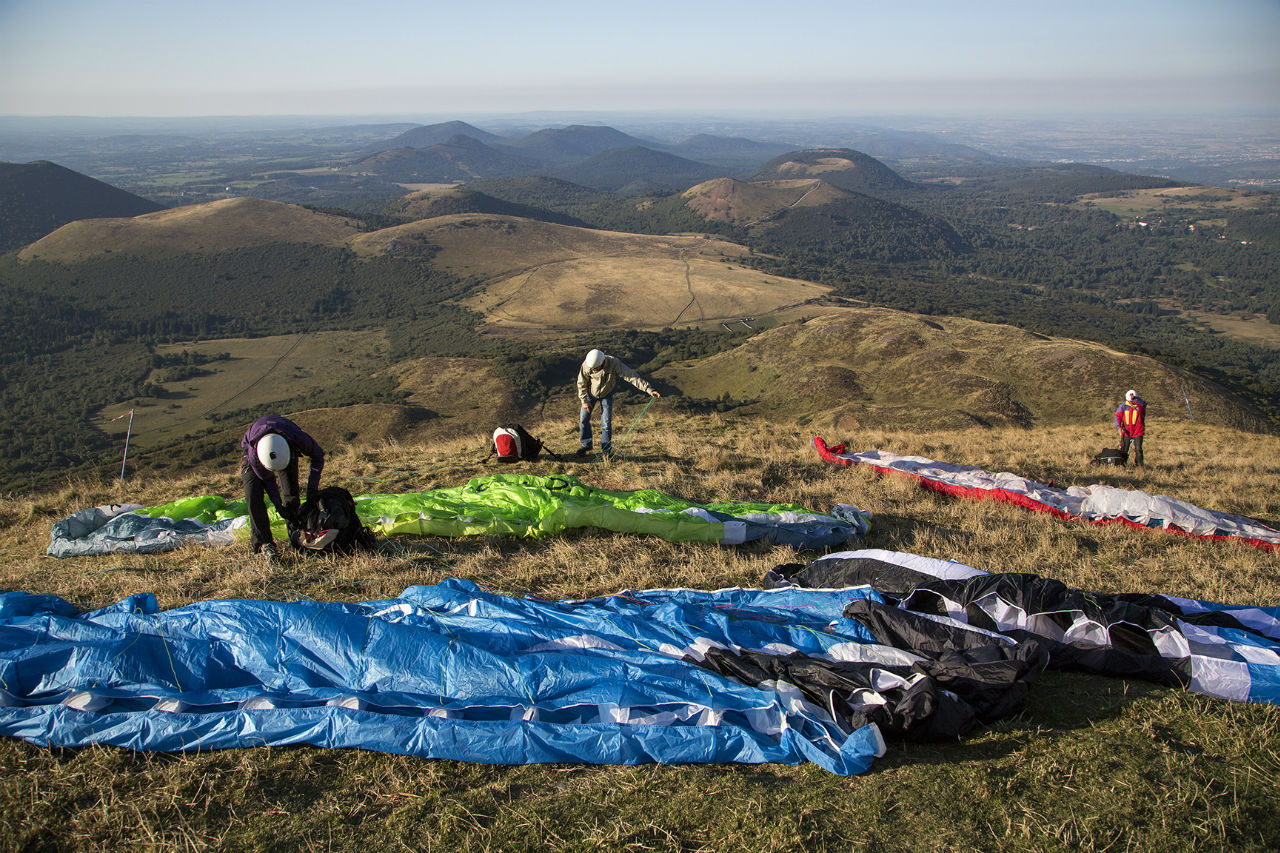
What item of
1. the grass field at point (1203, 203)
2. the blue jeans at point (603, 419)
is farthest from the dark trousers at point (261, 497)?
the grass field at point (1203, 203)

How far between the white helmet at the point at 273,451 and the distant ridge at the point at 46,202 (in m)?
162

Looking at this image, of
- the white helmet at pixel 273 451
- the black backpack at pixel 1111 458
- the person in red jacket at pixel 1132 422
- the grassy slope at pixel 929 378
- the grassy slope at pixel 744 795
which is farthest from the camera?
the grassy slope at pixel 929 378

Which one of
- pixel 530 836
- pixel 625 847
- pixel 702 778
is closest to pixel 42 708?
pixel 530 836

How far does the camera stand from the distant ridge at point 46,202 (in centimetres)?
13012

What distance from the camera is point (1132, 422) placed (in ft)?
41.8

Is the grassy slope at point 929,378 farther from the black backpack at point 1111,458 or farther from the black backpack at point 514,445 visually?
the black backpack at point 514,445

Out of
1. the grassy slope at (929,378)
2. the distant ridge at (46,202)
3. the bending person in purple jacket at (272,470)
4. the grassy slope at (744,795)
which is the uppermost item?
the distant ridge at (46,202)

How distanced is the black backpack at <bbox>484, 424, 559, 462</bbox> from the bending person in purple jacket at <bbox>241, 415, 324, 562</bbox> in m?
3.91

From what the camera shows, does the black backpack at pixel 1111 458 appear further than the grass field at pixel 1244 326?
No

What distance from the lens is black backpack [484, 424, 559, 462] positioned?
10648mm

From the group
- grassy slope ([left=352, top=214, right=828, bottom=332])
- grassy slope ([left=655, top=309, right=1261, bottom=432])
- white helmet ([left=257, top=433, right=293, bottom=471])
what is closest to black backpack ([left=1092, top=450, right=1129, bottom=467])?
white helmet ([left=257, top=433, right=293, bottom=471])

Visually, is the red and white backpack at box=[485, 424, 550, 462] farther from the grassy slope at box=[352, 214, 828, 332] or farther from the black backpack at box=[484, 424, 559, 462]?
the grassy slope at box=[352, 214, 828, 332]

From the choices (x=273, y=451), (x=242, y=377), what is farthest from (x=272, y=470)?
(x=242, y=377)

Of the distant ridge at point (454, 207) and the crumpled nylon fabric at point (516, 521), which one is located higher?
the distant ridge at point (454, 207)
